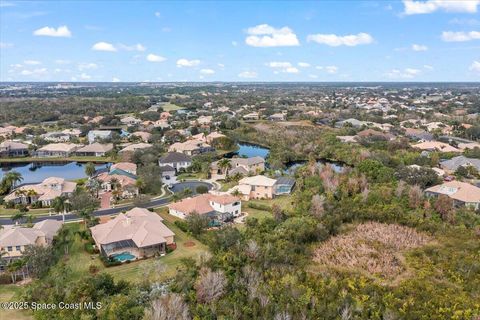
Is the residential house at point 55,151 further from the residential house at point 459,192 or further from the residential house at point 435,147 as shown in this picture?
the residential house at point 435,147

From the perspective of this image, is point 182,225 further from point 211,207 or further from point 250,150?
point 250,150

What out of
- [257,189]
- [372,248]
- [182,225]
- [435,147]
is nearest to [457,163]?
[435,147]

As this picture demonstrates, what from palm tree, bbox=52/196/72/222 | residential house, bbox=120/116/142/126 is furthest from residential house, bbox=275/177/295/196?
residential house, bbox=120/116/142/126

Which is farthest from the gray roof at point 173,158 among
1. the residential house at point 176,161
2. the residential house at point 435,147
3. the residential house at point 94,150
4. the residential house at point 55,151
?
the residential house at point 435,147

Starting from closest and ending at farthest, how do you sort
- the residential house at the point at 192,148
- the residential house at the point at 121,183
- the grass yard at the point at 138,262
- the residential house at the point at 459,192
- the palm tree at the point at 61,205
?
the grass yard at the point at 138,262 < the palm tree at the point at 61,205 < the residential house at the point at 459,192 < the residential house at the point at 121,183 < the residential house at the point at 192,148

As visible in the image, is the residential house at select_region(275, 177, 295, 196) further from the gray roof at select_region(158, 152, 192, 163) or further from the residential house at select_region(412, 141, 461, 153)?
the residential house at select_region(412, 141, 461, 153)

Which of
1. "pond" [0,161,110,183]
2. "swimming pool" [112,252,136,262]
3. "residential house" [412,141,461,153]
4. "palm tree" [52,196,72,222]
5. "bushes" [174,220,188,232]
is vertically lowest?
"pond" [0,161,110,183]
